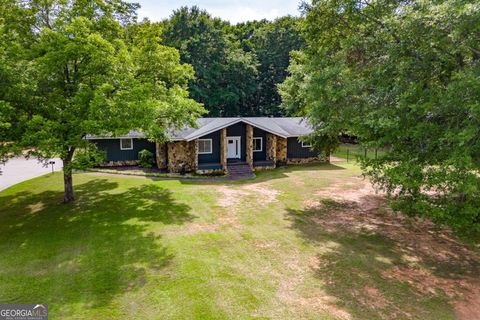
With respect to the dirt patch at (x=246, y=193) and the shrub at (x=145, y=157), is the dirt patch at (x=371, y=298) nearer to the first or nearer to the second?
the dirt patch at (x=246, y=193)

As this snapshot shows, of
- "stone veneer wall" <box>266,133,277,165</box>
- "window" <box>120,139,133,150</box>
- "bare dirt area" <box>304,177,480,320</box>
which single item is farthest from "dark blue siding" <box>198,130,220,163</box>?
"bare dirt area" <box>304,177,480,320</box>

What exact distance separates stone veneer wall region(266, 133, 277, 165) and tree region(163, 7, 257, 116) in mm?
19717

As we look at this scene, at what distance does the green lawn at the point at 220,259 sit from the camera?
24.4 ft

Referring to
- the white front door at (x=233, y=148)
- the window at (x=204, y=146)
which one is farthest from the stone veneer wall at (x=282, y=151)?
the window at (x=204, y=146)

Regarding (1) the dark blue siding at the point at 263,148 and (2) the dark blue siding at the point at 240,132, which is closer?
(2) the dark blue siding at the point at 240,132

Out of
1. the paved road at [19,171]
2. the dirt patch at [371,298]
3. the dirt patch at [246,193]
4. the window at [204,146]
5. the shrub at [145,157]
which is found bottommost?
the dirt patch at [371,298]

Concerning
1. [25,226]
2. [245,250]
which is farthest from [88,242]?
[245,250]

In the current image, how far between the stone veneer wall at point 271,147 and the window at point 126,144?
37.6 ft

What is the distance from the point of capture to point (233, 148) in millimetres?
25203

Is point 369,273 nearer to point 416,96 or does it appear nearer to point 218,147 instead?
point 416,96

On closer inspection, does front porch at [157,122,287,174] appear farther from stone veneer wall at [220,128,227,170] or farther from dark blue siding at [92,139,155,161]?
dark blue siding at [92,139,155,161]

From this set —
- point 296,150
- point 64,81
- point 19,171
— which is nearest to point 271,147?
point 296,150

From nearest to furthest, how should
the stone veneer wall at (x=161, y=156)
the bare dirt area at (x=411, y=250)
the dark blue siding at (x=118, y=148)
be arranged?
the bare dirt area at (x=411, y=250), the stone veneer wall at (x=161, y=156), the dark blue siding at (x=118, y=148)

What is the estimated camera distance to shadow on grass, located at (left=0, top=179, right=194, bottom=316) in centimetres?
798
